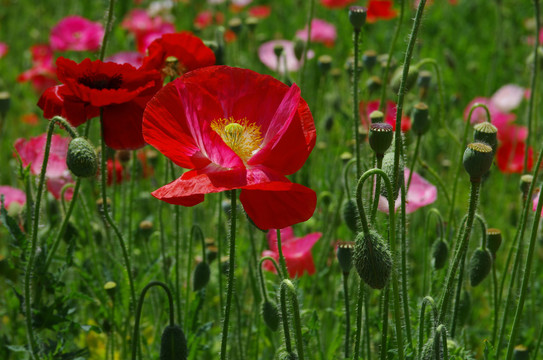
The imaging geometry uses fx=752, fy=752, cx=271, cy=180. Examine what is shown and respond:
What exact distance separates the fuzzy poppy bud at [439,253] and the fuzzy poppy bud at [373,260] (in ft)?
1.93

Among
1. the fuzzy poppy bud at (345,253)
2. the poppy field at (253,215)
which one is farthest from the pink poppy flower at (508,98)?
the fuzzy poppy bud at (345,253)

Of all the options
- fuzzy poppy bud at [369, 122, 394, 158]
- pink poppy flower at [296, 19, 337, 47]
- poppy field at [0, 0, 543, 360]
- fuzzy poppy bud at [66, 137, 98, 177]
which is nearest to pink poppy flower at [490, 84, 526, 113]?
poppy field at [0, 0, 543, 360]

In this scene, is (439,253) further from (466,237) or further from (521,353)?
(466,237)

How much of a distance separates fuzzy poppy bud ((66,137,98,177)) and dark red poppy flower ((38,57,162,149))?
79 millimetres

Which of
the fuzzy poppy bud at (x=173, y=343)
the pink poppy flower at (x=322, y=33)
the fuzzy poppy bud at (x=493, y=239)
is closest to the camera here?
the fuzzy poppy bud at (x=173, y=343)

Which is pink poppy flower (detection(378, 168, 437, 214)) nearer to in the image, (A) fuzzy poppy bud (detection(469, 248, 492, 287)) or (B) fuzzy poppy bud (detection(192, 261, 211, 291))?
(A) fuzzy poppy bud (detection(469, 248, 492, 287))

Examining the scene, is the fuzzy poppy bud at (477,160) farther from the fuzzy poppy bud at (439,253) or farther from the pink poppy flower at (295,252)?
the pink poppy flower at (295,252)

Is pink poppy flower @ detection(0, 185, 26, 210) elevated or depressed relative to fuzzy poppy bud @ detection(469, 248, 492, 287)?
elevated

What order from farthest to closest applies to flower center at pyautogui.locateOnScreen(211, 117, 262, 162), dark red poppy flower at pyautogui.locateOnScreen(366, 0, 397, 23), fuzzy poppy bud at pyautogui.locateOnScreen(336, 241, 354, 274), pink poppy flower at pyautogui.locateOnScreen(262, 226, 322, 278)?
1. dark red poppy flower at pyautogui.locateOnScreen(366, 0, 397, 23)
2. pink poppy flower at pyautogui.locateOnScreen(262, 226, 322, 278)
3. fuzzy poppy bud at pyautogui.locateOnScreen(336, 241, 354, 274)
4. flower center at pyautogui.locateOnScreen(211, 117, 262, 162)

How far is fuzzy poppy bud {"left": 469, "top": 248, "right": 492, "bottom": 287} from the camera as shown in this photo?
5.64 feet

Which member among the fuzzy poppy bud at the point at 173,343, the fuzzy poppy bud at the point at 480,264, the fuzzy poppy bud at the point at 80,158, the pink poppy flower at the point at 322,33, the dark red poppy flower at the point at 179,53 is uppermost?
the pink poppy flower at the point at 322,33

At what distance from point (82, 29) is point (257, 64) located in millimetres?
903

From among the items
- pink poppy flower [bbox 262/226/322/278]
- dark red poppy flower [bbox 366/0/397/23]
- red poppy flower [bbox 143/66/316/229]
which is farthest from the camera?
dark red poppy flower [bbox 366/0/397/23]

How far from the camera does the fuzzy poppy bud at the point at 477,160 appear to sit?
4.44ft
